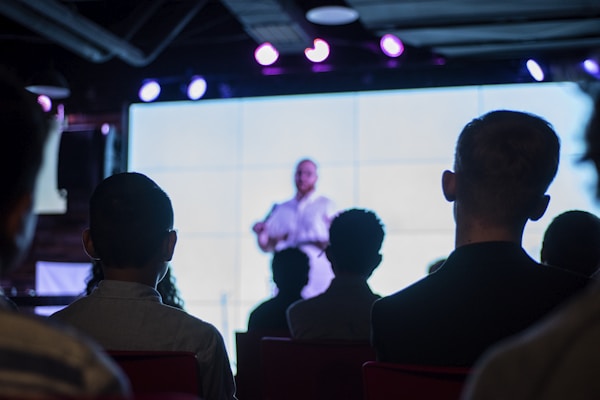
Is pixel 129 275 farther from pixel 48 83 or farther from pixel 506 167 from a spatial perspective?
pixel 48 83

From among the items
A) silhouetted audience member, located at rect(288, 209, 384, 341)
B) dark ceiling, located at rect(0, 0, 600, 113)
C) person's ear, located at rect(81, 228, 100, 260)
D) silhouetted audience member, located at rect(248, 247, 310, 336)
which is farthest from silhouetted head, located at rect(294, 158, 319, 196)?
person's ear, located at rect(81, 228, 100, 260)

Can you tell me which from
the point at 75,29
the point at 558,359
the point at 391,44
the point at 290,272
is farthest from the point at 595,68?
the point at 391,44

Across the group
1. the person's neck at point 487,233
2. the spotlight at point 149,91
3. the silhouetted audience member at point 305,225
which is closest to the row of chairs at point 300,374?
the person's neck at point 487,233

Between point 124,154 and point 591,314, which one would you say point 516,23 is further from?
point 591,314

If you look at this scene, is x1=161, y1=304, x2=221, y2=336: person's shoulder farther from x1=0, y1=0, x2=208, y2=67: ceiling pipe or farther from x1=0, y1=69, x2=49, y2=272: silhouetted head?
x1=0, y1=0, x2=208, y2=67: ceiling pipe

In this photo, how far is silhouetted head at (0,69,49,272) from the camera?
2.91 feet

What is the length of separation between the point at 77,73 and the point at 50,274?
2296mm

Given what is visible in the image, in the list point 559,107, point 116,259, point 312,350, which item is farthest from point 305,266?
point 559,107

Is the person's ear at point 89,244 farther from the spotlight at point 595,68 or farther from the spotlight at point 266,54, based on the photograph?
the spotlight at point 266,54

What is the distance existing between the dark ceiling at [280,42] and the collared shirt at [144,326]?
4124mm

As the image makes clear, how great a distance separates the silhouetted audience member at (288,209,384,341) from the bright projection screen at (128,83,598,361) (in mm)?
3588

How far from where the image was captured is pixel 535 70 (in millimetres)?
6602

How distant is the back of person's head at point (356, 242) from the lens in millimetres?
3062

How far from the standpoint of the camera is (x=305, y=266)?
391 cm
